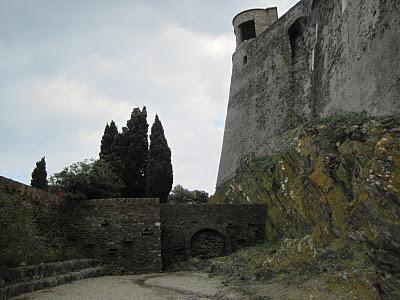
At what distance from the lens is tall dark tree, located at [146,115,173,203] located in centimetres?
2172

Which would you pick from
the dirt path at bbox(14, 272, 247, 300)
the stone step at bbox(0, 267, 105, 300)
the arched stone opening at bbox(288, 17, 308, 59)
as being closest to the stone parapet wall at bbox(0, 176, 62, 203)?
the stone step at bbox(0, 267, 105, 300)

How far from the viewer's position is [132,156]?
75.9 feet

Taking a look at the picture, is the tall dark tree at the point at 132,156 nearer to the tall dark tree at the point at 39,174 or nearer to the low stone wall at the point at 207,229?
the tall dark tree at the point at 39,174

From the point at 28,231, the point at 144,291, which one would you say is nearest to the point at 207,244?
the point at 144,291

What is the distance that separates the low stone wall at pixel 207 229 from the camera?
16.2m

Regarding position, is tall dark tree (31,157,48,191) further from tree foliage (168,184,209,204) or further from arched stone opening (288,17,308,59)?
arched stone opening (288,17,308,59)

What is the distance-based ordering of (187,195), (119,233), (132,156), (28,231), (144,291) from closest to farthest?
(144,291) < (28,231) < (119,233) < (132,156) < (187,195)

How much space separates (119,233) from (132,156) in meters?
8.56

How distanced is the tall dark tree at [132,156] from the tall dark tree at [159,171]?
872 millimetres

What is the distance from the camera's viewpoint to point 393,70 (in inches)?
438

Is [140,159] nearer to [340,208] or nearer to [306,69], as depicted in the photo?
[306,69]

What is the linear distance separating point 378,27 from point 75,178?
37.2ft

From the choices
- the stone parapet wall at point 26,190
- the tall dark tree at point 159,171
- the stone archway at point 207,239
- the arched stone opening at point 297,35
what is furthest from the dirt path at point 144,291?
the arched stone opening at point 297,35

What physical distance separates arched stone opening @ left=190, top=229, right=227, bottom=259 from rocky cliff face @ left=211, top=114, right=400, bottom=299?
1.88 metres
